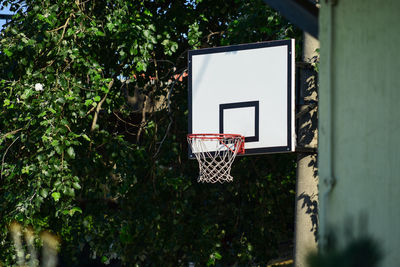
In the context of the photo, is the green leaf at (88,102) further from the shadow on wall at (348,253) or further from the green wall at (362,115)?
the shadow on wall at (348,253)

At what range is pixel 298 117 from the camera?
769 cm

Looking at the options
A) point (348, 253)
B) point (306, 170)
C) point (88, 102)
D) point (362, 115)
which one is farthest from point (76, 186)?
point (348, 253)

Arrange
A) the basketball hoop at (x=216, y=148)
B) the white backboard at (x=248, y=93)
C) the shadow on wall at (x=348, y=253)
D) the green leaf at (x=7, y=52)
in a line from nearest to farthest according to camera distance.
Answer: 1. the shadow on wall at (x=348, y=253)
2. the white backboard at (x=248, y=93)
3. the basketball hoop at (x=216, y=148)
4. the green leaf at (x=7, y=52)

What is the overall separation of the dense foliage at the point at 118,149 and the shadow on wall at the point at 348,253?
5.80 metres

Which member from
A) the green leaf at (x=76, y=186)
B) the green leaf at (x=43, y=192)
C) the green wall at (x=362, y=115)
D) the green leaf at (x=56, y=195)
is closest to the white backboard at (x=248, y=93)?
the green leaf at (x=76, y=186)

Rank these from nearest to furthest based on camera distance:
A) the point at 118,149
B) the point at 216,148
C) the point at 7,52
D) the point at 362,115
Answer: the point at 362,115
the point at 216,148
the point at 7,52
the point at 118,149

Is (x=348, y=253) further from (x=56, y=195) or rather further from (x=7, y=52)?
(x=7, y=52)

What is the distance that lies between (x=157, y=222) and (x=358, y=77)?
592 centimetres

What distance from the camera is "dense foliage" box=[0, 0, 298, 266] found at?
788 cm

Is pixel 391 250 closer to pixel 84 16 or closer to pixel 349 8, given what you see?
pixel 349 8

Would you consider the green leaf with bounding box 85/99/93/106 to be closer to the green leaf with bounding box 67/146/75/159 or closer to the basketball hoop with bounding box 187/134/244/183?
the green leaf with bounding box 67/146/75/159

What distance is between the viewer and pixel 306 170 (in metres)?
7.96

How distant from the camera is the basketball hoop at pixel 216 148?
24.5 ft

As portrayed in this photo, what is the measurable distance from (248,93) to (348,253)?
5.92 metres
